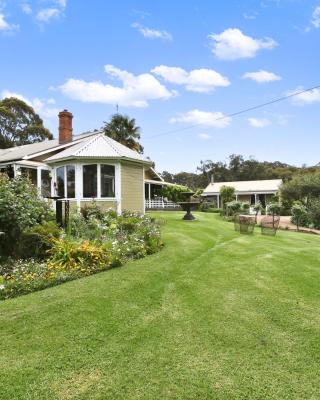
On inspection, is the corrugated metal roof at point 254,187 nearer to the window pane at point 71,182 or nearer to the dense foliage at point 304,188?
the dense foliage at point 304,188

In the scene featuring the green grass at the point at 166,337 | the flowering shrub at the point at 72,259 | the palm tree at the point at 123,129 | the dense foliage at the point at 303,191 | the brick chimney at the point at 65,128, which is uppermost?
the palm tree at the point at 123,129

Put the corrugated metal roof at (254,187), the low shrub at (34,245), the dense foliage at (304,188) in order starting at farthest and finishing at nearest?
the corrugated metal roof at (254,187), the dense foliage at (304,188), the low shrub at (34,245)

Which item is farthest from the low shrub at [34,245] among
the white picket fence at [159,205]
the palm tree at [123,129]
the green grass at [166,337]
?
the palm tree at [123,129]

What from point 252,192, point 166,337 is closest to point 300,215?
point 166,337

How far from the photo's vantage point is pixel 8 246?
26.3 ft

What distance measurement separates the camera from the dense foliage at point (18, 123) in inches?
1852

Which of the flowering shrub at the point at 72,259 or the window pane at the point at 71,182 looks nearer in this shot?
the flowering shrub at the point at 72,259

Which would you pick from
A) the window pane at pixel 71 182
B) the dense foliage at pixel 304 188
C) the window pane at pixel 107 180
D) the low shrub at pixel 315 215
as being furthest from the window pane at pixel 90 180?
the dense foliage at pixel 304 188

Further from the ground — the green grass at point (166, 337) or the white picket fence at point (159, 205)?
the white picket fence at point (159, 205)

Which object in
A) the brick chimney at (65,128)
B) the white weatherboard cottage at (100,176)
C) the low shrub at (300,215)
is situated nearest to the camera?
the white weatherboard cottage at (100,176)

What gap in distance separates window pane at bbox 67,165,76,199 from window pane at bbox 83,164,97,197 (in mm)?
591

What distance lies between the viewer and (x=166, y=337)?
423cm

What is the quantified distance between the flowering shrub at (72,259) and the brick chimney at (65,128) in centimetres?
1354

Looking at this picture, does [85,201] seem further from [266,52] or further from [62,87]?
[266,52]
